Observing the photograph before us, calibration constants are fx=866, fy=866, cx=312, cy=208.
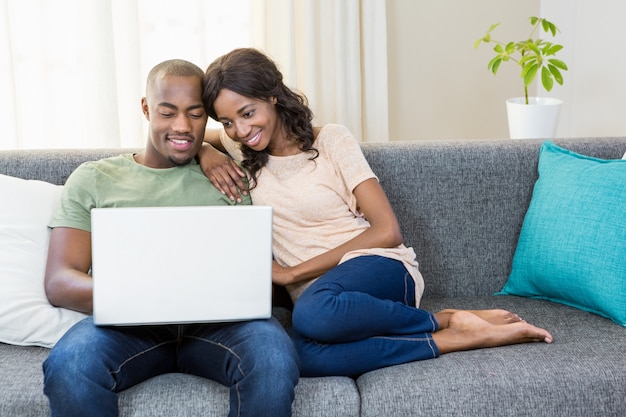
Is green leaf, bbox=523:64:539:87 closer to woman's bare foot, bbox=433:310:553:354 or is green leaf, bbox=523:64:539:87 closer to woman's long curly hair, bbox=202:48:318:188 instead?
woman's long curly hair, bbox=202:48:318:188

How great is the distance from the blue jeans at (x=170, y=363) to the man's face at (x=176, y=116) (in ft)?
1.46

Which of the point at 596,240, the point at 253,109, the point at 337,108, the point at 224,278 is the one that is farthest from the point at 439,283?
the point at 337,108

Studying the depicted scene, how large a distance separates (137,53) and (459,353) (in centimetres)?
176

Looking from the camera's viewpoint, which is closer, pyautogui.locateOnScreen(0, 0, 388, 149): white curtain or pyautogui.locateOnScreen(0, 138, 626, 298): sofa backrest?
pyautogui.locateOnScreen(0, 138, 626, 298): sofa backrest

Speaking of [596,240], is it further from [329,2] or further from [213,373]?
[329,2]

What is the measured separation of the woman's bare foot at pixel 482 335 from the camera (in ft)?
6.05

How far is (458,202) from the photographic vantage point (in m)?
2.21

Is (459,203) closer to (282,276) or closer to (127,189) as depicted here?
(282,276)

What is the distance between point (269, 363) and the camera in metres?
1.60

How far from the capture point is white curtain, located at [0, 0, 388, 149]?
299cm

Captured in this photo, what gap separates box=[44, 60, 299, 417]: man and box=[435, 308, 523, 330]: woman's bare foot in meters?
0.43

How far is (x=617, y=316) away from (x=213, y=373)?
93 cm

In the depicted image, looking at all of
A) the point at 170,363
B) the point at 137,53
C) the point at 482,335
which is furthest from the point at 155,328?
the point at 137,53

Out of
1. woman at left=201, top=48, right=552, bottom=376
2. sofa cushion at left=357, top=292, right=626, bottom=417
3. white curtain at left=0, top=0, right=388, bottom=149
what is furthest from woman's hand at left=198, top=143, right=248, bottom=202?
white curtain at left=0, top=0, right=388, bottom=149
